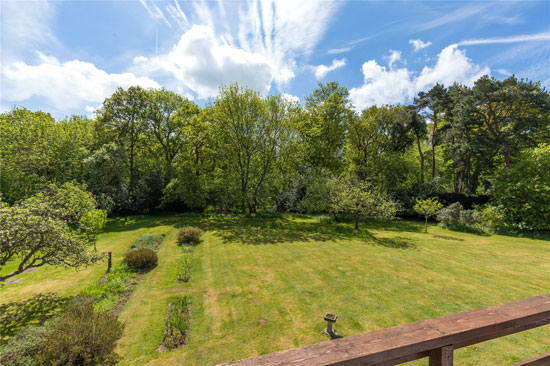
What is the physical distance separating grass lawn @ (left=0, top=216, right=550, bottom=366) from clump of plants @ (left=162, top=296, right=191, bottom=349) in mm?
247

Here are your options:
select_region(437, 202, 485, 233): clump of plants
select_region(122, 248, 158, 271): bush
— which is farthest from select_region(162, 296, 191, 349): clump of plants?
select_region(437, 202, 485, 233): clump of plants

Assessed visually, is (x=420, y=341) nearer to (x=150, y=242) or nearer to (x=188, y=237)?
(x=188, y=237)

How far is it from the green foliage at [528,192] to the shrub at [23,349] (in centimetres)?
3475

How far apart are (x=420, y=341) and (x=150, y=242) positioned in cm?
2025

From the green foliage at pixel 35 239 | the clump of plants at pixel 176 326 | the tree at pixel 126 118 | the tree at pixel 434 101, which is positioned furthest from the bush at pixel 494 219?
the tree at pixel 126 118

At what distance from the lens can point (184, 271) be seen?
12.6 metres

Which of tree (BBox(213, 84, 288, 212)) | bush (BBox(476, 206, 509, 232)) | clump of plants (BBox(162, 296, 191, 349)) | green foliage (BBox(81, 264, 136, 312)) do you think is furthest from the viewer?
tree (BBox(213, 84, 288, 212))

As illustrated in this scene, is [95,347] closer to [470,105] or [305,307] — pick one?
[305,307]

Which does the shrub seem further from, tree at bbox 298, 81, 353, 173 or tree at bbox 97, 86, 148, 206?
tree at bbox 298, 81, 353, 173

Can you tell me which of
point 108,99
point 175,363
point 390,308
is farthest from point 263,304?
point 108,99

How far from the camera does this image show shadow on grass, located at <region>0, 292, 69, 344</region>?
797 centimetres

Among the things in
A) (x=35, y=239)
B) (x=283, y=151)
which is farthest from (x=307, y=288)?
(x=283, y=151)

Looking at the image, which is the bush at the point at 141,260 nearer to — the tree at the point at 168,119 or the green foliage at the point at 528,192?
the tree at the point at 168,119

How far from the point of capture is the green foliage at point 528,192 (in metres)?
21.6
